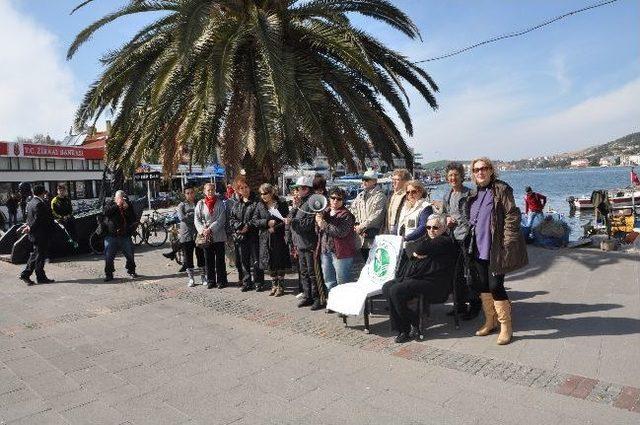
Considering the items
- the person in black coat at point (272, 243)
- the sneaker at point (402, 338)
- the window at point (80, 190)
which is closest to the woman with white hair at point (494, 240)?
the sneaker at point (402, 338)

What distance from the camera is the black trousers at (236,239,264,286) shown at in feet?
24.2

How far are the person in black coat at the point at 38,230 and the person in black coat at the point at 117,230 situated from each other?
3.22 ft

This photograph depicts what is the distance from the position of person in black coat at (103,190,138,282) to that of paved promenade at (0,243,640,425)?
1787mm

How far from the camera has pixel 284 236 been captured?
7145 millimetres

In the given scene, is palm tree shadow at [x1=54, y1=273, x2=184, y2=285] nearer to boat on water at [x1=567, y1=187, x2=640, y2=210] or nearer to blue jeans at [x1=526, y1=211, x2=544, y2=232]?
blue jeans at [x1=526, y1=211, x2=544, y2=232]

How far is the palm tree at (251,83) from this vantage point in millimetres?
7254

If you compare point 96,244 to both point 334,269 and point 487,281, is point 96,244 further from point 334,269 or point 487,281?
point 487,281

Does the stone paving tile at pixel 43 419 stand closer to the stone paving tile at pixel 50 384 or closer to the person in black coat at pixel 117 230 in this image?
the stone paving tile at pixel 50 384

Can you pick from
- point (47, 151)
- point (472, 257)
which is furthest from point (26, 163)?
point (472, 257)

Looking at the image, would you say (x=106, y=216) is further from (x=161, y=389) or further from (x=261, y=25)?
(x=161, y=389)

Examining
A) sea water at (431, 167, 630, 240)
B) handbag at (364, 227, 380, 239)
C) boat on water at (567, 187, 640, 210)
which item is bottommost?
sea water at (431, 167, 630, 240)

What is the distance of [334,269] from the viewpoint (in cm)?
607

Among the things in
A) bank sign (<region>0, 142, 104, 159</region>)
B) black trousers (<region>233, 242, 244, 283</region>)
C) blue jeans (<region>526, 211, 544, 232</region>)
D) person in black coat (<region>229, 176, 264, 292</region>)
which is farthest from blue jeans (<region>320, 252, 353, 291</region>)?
bank sign (<region>0, 142, 104, 159</region>)

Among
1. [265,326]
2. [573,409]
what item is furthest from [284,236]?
[573,409]
